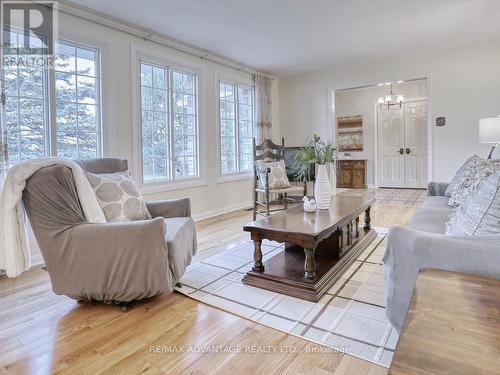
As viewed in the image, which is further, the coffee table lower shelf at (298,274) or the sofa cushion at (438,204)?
the sofa cushion at (438,204)

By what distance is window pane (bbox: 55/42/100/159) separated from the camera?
3.11 meters

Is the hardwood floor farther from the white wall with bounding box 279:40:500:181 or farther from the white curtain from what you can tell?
the white wall with bounding box 279:40:500:181

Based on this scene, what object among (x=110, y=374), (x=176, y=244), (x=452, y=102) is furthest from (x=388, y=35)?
(x=110, y=374)

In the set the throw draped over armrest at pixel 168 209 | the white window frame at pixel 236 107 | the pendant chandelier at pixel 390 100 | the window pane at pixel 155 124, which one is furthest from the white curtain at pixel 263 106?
the throw draped over armrest at pixel 168 209

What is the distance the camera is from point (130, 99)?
3.66 meters

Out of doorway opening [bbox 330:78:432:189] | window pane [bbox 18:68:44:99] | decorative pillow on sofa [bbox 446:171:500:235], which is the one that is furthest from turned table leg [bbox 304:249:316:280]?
doorway opening [bbox 330:78:432:189]

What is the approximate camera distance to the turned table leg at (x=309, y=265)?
6.82 feet

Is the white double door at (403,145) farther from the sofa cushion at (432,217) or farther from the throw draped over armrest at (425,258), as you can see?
the throw draped over armrest at (425,258)

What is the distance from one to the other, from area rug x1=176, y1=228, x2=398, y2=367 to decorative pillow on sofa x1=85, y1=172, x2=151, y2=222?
2.04ft

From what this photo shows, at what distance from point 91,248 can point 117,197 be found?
0.50 meters

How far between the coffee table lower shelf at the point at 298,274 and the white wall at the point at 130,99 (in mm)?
2071

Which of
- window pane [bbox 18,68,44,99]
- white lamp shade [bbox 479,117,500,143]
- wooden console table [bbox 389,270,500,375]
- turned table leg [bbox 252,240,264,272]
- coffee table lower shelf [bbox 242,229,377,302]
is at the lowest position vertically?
coffee table lower shelf [bbox 242,229,377,302]

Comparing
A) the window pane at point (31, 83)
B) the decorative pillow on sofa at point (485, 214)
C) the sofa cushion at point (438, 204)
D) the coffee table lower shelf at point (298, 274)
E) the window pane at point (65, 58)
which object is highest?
the window pane at point (65, 58)

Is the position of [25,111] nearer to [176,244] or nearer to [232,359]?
[176,244]
